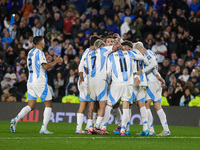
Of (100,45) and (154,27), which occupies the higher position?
(154,27)

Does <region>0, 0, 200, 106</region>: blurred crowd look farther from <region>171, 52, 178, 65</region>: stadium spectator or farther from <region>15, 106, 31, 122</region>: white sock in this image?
<region>15, 106, 31, 122</region>: white sock

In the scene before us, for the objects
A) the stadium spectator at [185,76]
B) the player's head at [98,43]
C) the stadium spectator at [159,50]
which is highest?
the stadium spectator at [159,50]

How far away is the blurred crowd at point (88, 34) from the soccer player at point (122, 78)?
766 cm

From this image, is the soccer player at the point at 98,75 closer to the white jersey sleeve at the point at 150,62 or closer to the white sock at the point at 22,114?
the white jersey sleeve at the point at 150,62

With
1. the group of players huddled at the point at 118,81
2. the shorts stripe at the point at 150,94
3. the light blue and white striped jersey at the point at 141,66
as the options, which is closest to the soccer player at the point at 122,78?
the group of players huddled at the point at 118,81

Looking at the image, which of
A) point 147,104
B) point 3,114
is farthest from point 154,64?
point 3,114

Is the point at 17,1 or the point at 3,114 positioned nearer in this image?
the point at 3,114

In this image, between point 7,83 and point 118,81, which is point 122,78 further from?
point 7,83

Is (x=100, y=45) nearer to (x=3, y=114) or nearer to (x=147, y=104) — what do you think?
(x=147, y=104)

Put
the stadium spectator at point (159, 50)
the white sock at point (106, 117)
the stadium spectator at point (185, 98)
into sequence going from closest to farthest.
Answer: the white sock at point (106, 117), the stadium spectator at point (185, 98), the stadium spectator at point (159, 50)

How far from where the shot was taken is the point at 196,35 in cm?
2298

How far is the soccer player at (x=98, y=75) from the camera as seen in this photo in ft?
39.4

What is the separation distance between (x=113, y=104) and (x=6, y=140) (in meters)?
3.03

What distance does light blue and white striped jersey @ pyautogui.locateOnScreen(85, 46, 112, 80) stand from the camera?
12086 millimetres
